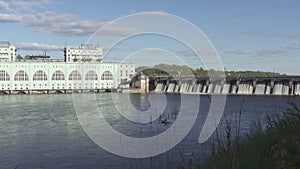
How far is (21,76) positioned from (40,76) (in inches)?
215

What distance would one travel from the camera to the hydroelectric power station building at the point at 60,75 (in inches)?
4289

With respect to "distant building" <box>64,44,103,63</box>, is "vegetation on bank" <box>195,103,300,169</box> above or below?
below

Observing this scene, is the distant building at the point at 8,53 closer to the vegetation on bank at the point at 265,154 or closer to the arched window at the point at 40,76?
the arched window at the point at 40,76

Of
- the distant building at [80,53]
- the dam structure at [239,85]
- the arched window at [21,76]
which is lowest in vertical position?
the dam structure at [239,85]

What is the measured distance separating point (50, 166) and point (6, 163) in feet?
8.29

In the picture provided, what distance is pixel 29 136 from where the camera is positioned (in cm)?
2617

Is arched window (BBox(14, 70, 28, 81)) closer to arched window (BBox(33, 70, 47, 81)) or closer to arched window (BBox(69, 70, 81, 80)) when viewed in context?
arched window (BBox(33, 70, 47, 81))

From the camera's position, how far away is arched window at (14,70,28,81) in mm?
109562

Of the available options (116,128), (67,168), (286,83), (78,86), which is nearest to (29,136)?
(116,128)

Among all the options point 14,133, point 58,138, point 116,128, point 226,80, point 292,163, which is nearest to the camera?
point 292,163

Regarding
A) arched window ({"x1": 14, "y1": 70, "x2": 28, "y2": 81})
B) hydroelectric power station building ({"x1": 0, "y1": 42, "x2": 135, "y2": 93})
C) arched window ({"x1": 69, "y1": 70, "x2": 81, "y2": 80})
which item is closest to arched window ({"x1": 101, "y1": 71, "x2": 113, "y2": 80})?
hydroelectric power station building ({"x1": 0, "y1": 42, "x2": 135, "y2": 93})

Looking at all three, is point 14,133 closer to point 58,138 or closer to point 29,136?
point 29,136

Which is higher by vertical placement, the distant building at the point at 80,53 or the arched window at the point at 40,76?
the distant building at the point at 80,53

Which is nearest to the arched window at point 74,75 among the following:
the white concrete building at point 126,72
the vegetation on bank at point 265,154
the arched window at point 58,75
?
the arched window at point 58,75
